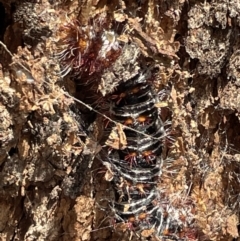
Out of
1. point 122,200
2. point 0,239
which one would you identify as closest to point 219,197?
point 122,200

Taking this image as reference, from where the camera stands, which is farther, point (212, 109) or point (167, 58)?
point (212, 109)

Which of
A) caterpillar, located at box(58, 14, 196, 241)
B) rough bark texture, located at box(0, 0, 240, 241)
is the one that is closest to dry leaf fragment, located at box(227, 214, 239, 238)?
rough bark texture, located at box(0, 0, 240, 241)

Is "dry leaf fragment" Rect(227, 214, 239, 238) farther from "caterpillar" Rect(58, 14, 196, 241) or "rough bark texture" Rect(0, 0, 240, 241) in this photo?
"caterpillar" Rect(58, 14, 196, 241)

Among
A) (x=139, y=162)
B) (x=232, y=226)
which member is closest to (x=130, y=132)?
(x=139, y=162)

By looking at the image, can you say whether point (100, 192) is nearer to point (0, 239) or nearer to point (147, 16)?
point (0, 239)

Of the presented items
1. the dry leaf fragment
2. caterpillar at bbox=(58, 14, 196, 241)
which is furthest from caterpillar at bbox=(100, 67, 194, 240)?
the dry leaf fragment

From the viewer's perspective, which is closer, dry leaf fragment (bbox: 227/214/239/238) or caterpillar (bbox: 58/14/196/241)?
caterpillar (bbox: 58/14/196/241)

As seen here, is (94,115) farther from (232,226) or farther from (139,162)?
(232,226)
